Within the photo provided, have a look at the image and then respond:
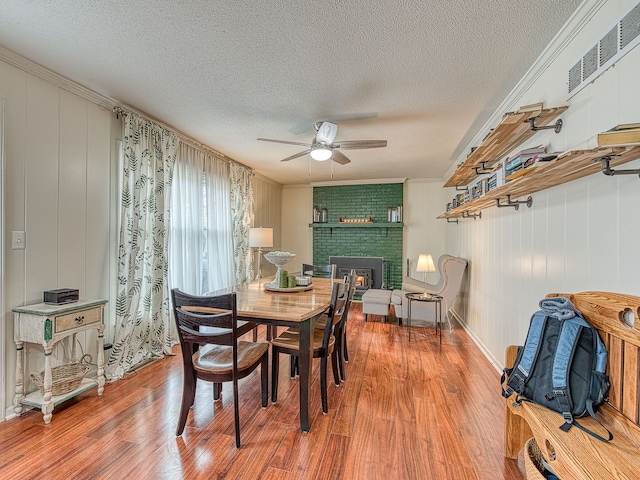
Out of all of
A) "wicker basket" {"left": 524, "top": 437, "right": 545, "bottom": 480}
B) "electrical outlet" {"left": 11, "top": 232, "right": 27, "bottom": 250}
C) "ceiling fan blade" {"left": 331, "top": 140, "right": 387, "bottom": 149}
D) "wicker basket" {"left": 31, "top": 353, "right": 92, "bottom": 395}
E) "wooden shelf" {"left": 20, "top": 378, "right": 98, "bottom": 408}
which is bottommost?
"wooden shelf" {"left": 20, "top": 378, "right": 98, "bottom": 408}

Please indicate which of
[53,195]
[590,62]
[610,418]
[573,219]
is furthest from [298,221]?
[610,418]

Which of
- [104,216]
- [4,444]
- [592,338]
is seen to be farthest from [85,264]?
[592,338]

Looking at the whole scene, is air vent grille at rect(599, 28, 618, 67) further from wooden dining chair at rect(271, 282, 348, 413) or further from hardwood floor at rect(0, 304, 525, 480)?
hardwood floor at rect(0, 304, 525, 480)

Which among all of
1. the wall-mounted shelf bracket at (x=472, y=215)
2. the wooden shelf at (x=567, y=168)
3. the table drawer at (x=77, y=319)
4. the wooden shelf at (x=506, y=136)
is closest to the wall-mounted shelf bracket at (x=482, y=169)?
the wooden shelf at (x=506, y=136)

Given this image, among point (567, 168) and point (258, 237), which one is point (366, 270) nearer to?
point (258, 237)

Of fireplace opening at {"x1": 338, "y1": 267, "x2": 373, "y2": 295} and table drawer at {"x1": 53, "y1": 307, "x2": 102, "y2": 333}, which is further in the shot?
fireplace opening at {"x1": 338, "y1": 267, "x2": 373, "y2": 295}

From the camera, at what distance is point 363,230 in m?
6.07

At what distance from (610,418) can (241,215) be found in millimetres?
4381

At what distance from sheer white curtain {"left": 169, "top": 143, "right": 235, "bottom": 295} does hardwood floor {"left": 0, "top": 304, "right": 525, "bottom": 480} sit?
1.27 m

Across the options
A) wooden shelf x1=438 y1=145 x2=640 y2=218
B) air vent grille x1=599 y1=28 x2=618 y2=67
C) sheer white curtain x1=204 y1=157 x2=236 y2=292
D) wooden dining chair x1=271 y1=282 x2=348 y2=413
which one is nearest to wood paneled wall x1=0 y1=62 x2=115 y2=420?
sheer white curtain x1=204 y1=157 x2=236 y2=292

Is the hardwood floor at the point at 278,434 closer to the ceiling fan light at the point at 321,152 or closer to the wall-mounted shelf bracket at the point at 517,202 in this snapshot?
the wall-mounted shelf bracket at the point at 517,202

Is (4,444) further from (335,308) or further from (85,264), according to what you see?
(335,308)

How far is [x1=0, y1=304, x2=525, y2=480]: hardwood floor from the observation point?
61.0 inches

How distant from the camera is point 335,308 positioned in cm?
208
